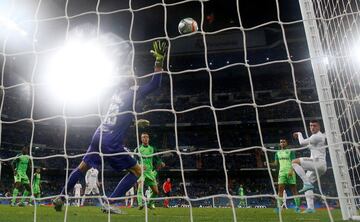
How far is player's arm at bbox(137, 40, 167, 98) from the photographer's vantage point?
4.36m

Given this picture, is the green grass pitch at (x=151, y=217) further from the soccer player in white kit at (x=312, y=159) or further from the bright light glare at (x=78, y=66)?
the bright light glare at (x=78, y=66)

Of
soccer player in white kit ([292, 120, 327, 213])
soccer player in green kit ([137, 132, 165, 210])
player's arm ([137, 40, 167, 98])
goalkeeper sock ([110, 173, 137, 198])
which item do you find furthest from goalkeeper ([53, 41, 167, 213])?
soccer player in white kit ([292, 120, 327, 213])

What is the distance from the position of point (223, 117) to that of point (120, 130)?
21159 mm

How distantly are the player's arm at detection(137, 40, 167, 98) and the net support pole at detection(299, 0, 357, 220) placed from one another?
1.65 meters

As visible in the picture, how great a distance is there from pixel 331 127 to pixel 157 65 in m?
2.15

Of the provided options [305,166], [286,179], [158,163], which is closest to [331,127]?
[305,166]

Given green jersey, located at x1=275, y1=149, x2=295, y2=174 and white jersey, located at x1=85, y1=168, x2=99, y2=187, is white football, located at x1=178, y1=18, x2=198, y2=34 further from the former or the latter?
white jersey, located at x1=85, y1=168, x2=99, y2=187

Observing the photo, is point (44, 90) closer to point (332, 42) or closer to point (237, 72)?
point (237, 72)

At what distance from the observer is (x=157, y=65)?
4504 mm

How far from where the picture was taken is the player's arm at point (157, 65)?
4355 millimetres

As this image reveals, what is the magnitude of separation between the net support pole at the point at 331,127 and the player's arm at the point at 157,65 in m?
1.65

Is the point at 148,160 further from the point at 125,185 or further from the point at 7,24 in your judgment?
the point at 7,24

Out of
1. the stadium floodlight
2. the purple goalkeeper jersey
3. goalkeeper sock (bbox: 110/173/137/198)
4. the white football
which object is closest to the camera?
the purple goalkeeper jersey

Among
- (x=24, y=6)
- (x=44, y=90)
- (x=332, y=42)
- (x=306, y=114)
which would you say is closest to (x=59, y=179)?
(x=44, y=90)
